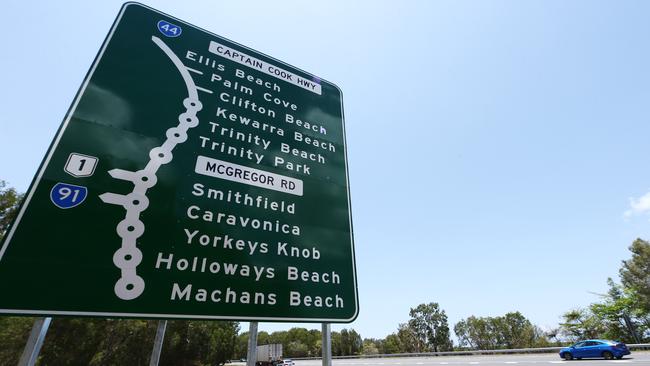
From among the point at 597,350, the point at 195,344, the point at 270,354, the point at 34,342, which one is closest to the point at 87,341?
the point at 195,344

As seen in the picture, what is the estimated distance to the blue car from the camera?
16.5 m

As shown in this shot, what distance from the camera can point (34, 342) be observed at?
1.86m

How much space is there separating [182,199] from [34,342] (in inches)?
50.8

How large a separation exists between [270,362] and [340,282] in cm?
3256

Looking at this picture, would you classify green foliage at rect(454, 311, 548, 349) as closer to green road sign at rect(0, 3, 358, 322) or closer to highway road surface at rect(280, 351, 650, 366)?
highway road surface at rect(280, 351, 650, 366)

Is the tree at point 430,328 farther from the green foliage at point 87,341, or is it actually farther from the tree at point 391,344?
the green foliage at point 87,341

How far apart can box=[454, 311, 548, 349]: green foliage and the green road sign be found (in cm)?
8546

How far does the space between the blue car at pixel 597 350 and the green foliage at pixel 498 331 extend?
62.1m

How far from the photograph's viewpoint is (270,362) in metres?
30.3

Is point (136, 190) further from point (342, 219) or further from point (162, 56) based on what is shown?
point (342, 219)

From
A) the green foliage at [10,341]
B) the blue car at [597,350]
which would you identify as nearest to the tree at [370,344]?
the blue car at [597,350]

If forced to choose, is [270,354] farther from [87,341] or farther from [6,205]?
[6,205]

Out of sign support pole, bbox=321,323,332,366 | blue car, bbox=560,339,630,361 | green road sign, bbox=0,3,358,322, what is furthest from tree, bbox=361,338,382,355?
green road sign, bbox=0,3,358,322

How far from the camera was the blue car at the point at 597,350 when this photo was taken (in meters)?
16.5
